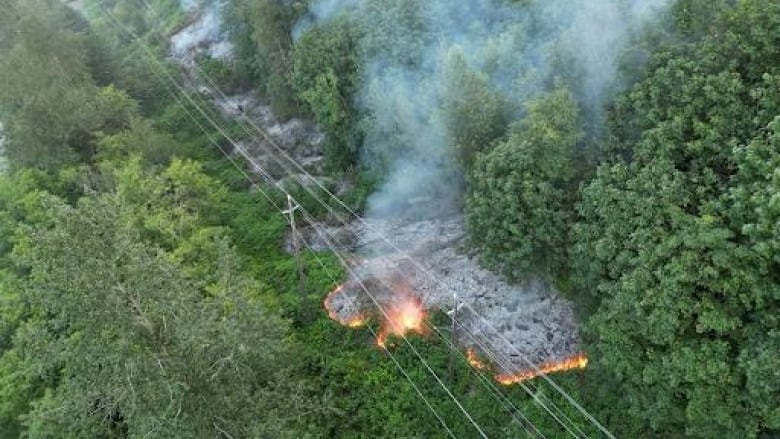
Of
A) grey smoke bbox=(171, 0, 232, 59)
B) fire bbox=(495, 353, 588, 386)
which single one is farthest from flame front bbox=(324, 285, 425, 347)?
grey smoke bbox=(171, 0, 232, 59)

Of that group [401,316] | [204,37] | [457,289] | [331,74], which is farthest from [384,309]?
[204,37]

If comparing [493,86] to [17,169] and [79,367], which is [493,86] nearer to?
[79,367]

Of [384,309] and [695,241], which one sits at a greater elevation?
[695,241]

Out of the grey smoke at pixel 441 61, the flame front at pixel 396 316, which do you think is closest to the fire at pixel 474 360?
the flame front at pixel 396 316

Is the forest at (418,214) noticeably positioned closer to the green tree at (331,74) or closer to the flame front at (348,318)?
the green tree at (331,74)

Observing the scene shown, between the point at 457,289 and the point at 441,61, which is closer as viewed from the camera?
the point at 457,289

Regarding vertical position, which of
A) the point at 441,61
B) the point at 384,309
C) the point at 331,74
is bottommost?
the point at 384,309

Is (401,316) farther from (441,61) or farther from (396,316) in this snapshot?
(441,61)
